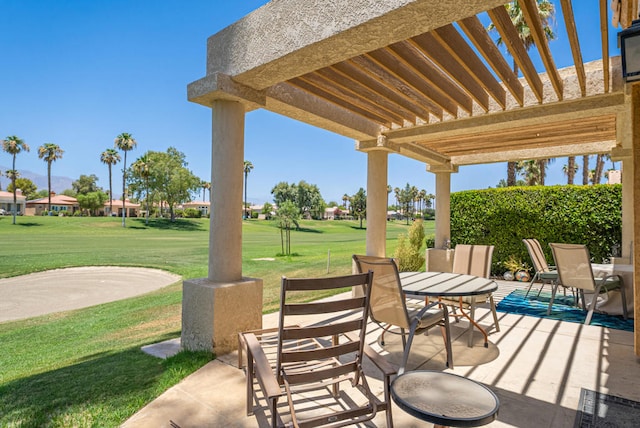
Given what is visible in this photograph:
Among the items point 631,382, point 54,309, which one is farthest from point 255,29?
point 54,309

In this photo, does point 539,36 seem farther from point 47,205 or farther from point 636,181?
point 47,205

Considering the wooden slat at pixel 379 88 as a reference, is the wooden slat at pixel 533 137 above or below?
below

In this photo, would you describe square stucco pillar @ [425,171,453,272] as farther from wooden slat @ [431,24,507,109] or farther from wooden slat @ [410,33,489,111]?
wooden slat @ [431,24,507,109]

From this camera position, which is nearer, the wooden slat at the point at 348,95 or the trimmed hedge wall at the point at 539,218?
the wooden slat at the point at 348,95

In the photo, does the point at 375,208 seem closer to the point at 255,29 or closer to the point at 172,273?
the point at 255,29

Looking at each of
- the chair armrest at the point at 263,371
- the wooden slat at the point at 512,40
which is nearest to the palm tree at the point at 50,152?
the chair armrest at the point at 263,371

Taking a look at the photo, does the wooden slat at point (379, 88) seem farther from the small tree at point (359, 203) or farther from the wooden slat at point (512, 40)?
the small tree at point (359, 203)

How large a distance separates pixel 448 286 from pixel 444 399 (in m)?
2.22

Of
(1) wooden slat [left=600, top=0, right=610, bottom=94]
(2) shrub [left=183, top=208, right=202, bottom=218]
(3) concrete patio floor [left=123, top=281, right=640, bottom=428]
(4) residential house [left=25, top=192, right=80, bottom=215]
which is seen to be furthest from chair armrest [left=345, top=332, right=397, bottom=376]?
(4) residential house [left=25, top=192, right=80, bottom=215]

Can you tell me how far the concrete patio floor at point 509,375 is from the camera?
2.30 m

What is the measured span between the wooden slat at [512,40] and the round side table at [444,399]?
2444 mm

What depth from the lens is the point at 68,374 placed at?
333 cm

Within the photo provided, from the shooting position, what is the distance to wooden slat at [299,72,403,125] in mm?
3778

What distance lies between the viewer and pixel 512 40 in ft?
9.46
